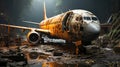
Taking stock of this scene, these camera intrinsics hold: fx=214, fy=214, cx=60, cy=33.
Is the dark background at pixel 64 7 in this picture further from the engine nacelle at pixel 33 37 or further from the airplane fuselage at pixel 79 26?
the airplane fuselage at pixel 79 26

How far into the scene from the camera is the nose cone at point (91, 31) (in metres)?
14.8

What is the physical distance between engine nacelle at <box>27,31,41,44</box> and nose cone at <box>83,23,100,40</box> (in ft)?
26.9

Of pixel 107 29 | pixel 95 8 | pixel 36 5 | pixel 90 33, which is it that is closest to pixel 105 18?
pixel 95 8

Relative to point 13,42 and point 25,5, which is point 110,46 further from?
point 25,5

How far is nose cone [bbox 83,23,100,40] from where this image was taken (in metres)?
14.8

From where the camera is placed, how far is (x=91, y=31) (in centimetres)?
1481

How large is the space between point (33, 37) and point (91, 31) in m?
9.20

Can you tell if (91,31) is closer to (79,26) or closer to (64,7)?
(79,26)

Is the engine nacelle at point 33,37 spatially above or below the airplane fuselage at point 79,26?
below

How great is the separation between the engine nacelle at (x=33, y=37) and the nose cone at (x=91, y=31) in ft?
26.9

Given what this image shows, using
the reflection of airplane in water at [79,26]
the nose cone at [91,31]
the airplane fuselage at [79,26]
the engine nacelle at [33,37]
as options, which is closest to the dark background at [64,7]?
the engine nacelle at [33,37]

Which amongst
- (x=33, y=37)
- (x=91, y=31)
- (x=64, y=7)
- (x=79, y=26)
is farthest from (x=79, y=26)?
(x=64, y=7)

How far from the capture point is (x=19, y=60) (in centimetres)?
1159

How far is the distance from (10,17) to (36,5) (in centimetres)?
3766
